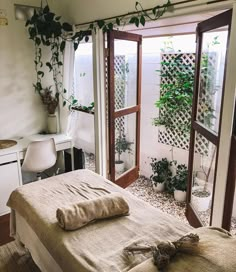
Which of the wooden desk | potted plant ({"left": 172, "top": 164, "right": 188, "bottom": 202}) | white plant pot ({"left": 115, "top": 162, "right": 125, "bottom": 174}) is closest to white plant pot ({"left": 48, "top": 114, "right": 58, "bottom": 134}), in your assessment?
the wooden desk

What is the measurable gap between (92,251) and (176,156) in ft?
7.63

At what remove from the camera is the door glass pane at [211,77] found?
80.1 inches

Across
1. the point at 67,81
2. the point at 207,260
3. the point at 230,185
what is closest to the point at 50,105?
the point at 67,81

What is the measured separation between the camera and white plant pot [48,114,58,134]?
3416mm

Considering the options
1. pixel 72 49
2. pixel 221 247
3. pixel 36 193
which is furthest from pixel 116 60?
pixel 221 247

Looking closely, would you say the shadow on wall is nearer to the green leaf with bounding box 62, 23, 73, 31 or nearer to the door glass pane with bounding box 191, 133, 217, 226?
the green leaf with bounding box 62, 23, 73, 31

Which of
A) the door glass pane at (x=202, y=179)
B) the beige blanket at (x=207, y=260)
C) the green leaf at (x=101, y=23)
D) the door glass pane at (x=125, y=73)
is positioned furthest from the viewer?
the door glass pane at (x=125, y=73)

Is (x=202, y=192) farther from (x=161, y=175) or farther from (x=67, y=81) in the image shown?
(x=67, y=81)

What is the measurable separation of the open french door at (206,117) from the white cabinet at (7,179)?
1893 millimetres

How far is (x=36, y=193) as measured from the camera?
197 cm

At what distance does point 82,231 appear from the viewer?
5.12 ft

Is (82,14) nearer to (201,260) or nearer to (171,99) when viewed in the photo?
(171,99)

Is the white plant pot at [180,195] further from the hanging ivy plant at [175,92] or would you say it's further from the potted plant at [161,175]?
the hanging ivy plant at [175,92]

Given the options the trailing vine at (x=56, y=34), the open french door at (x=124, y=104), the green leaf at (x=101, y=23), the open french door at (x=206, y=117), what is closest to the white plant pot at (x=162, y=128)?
the open french door at (x=124, y=104)
